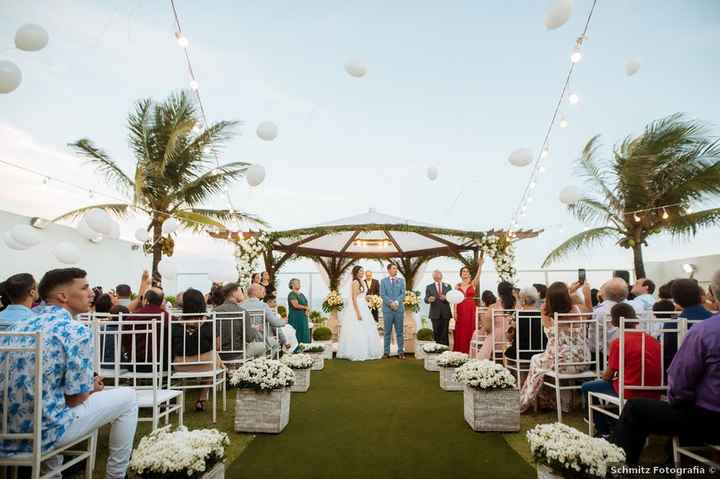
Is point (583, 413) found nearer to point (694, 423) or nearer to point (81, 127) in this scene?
point (694, 423)

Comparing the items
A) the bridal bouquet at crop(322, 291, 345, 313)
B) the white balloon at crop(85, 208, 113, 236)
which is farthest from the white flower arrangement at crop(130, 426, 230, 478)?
the bridal bouquet at crop(322, 291, 345, 313)

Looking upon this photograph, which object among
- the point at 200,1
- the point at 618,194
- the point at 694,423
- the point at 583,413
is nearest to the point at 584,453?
the point at 694,423

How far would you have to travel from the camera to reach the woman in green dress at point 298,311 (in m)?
8.93

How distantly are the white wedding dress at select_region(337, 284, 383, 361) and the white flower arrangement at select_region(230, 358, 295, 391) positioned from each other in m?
4.93

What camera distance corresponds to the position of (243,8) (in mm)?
7199

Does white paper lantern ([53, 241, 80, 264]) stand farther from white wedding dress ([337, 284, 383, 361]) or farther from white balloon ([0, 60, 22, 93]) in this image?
white wedding dress ([337, 284, 383, 361])

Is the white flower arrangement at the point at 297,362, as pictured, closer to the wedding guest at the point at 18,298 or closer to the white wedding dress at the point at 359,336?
the white wedding dress at the point at 359,336

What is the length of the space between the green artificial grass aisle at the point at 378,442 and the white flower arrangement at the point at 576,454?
77 centimetres

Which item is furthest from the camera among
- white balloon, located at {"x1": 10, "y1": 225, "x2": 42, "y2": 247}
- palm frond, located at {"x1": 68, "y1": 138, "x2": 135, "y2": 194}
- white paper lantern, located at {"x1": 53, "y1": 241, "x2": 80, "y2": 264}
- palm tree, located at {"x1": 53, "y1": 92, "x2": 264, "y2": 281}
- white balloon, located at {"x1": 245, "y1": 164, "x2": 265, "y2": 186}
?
palm tree, located at {"x1": 53, "y1": 92, "x2": 264, "y2": 281}

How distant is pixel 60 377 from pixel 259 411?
7.03 ft

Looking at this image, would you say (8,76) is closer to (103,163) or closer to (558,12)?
(558,12)

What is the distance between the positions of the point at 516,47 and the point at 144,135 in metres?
8.25

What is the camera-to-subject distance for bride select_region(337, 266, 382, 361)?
9.16 meters

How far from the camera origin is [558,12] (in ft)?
14.1
